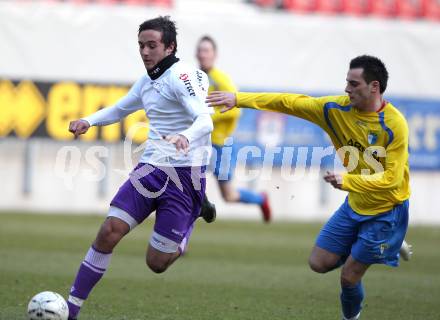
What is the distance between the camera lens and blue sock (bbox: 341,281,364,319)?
25.2ft

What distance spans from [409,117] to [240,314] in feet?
43.2

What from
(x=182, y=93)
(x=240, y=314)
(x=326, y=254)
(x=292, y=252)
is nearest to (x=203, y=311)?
(x=240, y=314)

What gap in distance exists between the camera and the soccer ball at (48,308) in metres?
6.79

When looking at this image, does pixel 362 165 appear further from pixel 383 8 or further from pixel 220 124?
pixel 383 8

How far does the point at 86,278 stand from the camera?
7.26 metres

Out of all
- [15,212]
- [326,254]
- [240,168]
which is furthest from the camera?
[240,168]

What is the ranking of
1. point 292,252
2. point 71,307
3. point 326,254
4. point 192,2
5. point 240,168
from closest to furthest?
point 71,307, point 326,254, point 292,252, point 240,168, point 192,2

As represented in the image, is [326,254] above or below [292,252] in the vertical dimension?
above

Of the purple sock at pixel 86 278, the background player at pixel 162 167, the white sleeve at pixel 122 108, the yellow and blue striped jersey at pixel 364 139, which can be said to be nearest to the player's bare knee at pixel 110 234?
the background player at pixel 162 167

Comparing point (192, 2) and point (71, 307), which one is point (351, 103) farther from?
point (192, 2)

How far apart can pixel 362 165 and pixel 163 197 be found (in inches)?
67.7

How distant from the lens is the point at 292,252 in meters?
14.1

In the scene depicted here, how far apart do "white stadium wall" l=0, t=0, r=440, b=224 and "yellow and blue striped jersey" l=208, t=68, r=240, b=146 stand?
573 cm

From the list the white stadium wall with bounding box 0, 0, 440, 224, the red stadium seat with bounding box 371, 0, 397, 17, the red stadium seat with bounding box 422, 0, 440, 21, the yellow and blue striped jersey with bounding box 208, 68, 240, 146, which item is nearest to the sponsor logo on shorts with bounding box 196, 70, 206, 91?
the yellow and blue striped jersey with bounding box 208, 68, 240, 146
